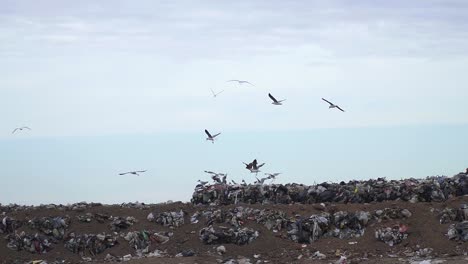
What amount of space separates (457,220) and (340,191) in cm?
263

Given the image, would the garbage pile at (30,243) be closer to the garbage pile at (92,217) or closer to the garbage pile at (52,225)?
the garbage pile at (52,225)

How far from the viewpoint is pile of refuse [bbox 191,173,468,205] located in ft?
50.6

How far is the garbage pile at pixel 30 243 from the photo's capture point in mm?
14727

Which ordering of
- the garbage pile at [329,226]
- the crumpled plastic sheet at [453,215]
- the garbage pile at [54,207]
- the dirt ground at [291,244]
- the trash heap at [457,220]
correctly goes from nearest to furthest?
the dirt ground at [291,244], the trash heap at [457,220], the crumpled plastic sheet at [453,215], the garbage pile at [329,226], the garbage pile at [54,207]

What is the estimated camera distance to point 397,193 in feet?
51.1

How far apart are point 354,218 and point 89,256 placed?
196 inches

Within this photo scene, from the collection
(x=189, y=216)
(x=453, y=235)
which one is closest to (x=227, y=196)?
(x=189, y=216)

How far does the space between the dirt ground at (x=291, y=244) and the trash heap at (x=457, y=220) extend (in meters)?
0.12

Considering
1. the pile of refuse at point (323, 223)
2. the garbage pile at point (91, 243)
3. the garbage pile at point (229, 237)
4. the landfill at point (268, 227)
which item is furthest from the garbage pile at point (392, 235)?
the garbage pile at point (91, 243)

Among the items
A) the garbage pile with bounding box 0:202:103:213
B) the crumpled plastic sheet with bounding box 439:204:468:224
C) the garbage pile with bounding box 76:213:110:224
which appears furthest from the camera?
the garbage pile with bounding box 0:202:103:213

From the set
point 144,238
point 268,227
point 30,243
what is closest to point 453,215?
point 268,227

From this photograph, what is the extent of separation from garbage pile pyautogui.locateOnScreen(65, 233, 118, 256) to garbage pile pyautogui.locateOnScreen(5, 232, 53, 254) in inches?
16.2

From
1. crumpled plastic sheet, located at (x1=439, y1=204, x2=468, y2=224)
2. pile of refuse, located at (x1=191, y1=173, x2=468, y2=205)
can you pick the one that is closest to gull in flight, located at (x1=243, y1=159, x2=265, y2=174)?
pile of refuse, located at (x1=191, y1=173, x2=468, y2=205)

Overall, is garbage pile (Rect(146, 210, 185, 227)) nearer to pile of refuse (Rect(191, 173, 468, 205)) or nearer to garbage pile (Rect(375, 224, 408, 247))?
pile of refuse (Rect(191, 173, 468, 205))
